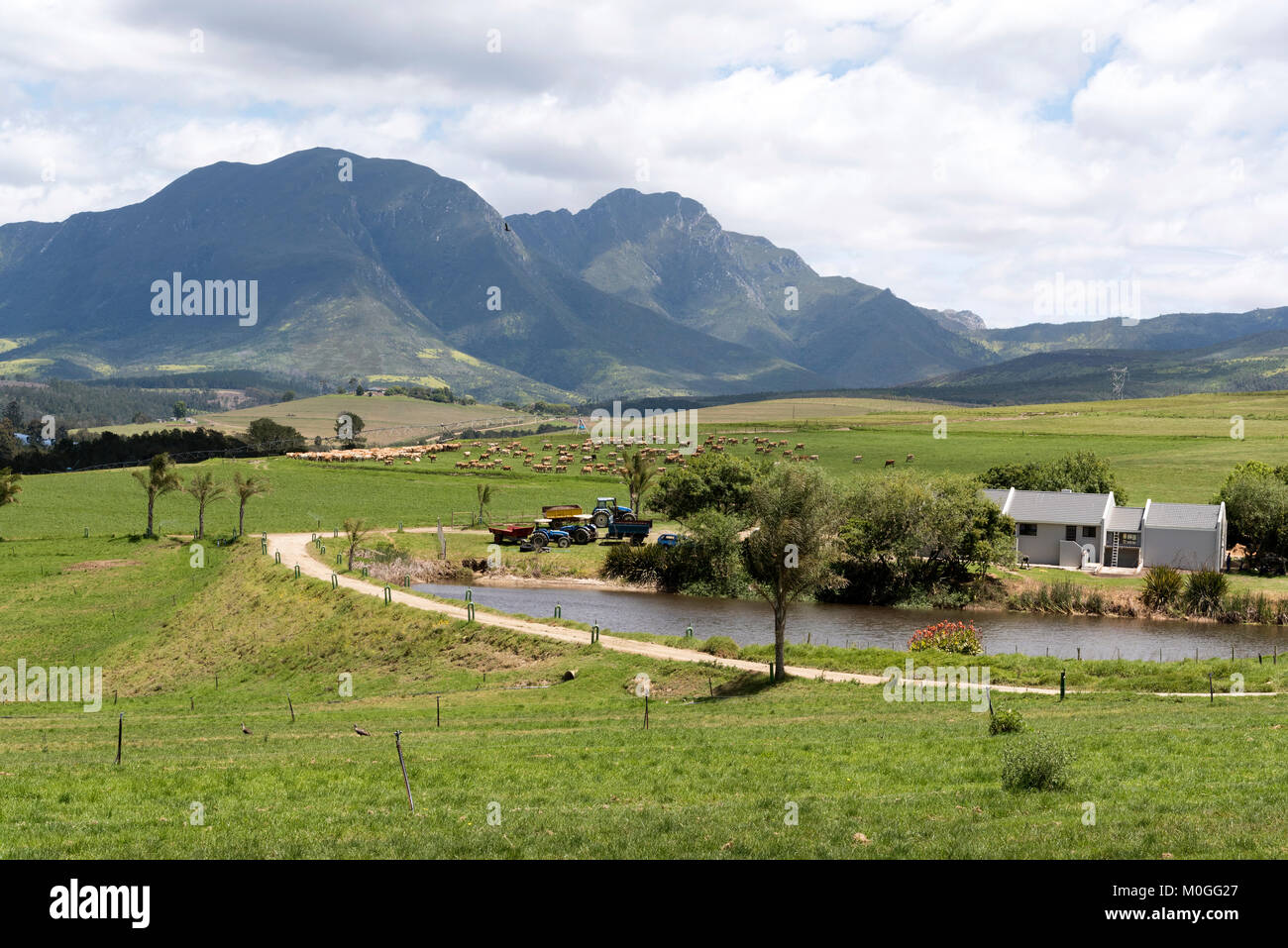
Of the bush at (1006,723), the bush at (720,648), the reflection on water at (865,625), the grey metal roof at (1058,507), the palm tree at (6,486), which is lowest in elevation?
the reflection on water at (865,625)

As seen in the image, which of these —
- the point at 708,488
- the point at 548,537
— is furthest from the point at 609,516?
the point at 708,488

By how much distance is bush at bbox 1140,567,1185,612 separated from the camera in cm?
6525

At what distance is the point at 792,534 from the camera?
36812mm

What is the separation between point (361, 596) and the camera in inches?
2063

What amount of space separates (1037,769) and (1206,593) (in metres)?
56.3

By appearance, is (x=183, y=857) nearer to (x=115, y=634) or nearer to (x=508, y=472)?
(x=115, y=634)

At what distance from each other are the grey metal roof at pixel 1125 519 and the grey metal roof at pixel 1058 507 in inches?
44.4

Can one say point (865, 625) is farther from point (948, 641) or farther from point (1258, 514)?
point (1258, 514)

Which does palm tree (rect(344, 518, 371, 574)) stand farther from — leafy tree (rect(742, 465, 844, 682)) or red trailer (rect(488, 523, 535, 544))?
leafy tree (rect(742, 465, 844, 682))

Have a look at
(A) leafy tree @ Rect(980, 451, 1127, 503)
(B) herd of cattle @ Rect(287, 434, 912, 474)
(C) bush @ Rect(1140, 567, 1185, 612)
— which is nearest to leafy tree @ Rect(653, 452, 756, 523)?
(A) leafy tree @ Rect(980, 451, 1127, 503)

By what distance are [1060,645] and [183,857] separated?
51.6 metres

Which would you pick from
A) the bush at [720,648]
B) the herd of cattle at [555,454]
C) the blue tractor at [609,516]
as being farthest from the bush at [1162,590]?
the herd of cattle at [555,454]

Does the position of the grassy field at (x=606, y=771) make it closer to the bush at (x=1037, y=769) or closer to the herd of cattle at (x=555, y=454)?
the bush at (x=1037, y=769)

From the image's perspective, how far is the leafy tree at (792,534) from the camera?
3688 centimetres
